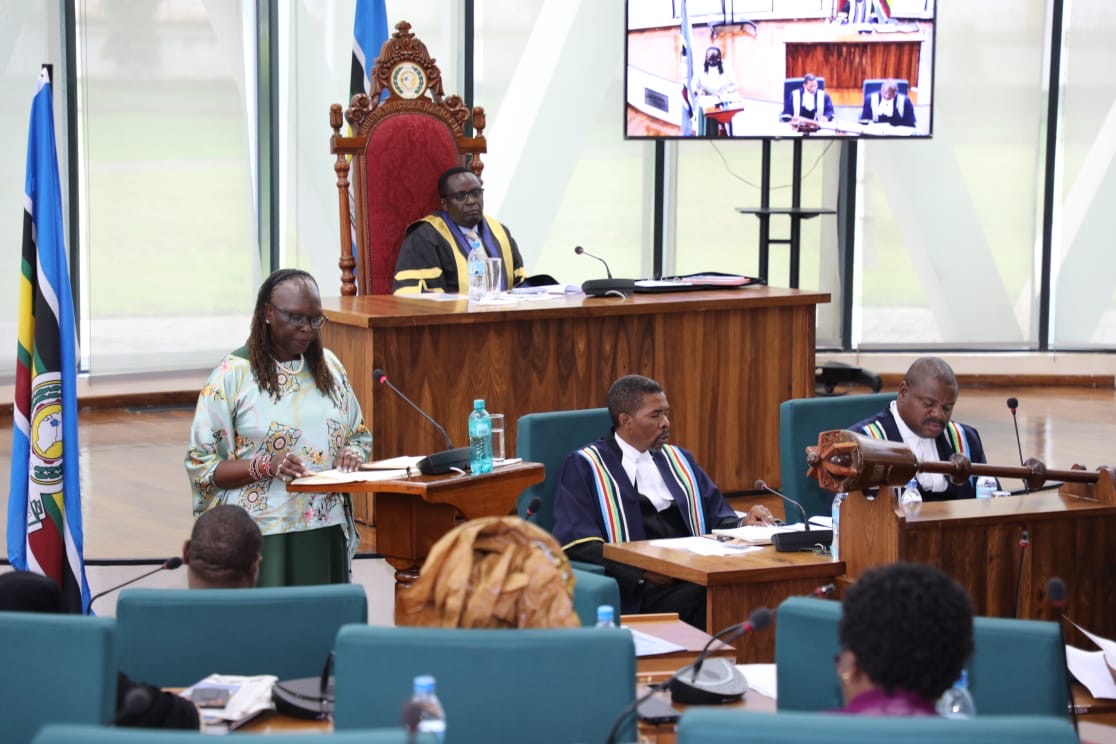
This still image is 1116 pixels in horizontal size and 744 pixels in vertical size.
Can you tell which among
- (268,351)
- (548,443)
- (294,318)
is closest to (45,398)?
(268,351)

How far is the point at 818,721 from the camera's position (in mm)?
2047

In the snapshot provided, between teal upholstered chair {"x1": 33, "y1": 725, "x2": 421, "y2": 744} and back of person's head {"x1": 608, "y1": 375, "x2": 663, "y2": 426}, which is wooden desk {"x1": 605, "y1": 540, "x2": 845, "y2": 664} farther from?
teal upholstered chair {"x1": 33, "y1": 725, "x2": 421, "y2": 744}

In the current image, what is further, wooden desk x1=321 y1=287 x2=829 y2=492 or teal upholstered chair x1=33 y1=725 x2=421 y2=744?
wooden desk x1=321 y1=287 x2=829 y2=492

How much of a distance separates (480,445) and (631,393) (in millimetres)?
531

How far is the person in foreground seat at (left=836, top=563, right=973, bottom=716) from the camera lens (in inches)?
85.2

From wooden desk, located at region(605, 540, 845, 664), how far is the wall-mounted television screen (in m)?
A: 5.09

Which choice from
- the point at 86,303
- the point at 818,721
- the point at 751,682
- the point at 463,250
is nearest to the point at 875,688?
the point at 818,721

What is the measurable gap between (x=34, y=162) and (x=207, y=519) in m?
1.61

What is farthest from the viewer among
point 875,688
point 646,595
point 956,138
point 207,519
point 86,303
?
point 956,138

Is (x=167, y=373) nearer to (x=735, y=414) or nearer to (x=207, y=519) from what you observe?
(x=735, y=414)

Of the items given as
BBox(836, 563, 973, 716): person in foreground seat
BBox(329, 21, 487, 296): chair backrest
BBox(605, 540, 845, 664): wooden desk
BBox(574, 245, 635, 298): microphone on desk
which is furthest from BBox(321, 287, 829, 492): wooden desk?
BBox(836, 563, 973, 716): person in foreground seat

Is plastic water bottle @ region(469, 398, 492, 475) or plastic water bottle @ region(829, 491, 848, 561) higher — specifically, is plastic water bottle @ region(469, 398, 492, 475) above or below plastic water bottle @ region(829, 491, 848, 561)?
above

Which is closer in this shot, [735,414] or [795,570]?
[795,570]

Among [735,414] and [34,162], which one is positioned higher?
[34,162]
